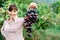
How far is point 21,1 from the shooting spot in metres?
6.08

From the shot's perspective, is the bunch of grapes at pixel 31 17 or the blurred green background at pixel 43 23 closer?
the bunch of grapes at pixel 31 17

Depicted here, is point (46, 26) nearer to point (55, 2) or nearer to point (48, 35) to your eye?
point (48, 35)

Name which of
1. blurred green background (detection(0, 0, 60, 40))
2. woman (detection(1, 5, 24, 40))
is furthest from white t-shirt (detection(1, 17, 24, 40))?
blurred green background (detection(0, 0, 60, 40))

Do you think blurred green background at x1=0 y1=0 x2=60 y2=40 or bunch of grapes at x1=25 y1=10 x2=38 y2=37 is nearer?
bunch of grapes at x1=25 y1=10 x2=38 y2=37

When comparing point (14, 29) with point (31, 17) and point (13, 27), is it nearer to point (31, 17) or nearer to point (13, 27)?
point (13, 27)

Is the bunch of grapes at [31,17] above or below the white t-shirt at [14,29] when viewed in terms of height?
above

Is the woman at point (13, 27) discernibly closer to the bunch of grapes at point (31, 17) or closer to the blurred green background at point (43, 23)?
the bunch of grapes at point (31, 17)

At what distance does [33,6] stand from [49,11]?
9.59ft

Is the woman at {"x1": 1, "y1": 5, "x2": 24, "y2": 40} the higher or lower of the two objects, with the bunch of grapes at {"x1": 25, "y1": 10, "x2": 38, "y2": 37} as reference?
lower

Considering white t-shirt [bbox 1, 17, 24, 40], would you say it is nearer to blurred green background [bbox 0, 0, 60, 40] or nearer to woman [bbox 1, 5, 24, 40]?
woman [bbox 1, 5, 24, 40]

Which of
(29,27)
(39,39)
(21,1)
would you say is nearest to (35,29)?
(39,39)

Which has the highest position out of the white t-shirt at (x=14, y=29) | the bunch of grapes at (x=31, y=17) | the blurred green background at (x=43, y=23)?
the bunch of grapes at (x=31, y=17)

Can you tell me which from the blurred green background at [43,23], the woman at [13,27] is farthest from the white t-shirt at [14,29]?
the blurred green background at [43,23]

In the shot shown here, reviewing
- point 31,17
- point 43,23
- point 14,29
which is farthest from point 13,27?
point 43,23
